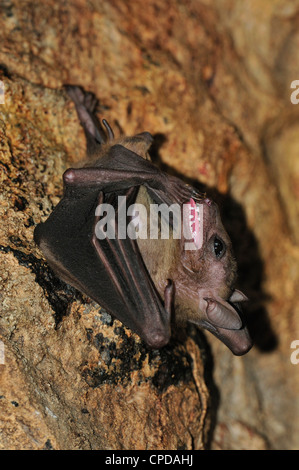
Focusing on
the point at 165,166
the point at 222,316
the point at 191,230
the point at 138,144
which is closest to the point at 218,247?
the point at 191,230

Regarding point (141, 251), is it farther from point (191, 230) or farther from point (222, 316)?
point (222, 316)

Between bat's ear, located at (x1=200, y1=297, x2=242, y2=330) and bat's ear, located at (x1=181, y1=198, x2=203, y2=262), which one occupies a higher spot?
bat's ear, located at (x1=181, y1=198, x2=203, y2=262)

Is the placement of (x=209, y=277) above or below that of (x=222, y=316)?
above

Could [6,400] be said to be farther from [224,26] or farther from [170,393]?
[224,26]
